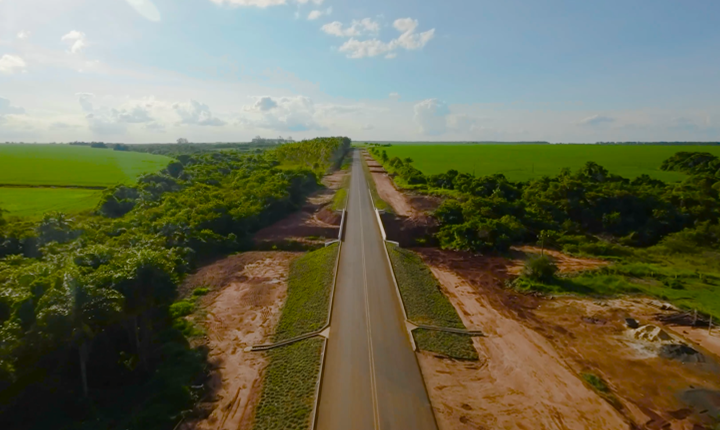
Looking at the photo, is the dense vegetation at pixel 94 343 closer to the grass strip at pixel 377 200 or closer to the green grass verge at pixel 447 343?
the green grass verge at pixel 447 343

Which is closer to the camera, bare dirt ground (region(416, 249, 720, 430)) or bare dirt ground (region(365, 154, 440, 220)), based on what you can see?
bare dirt ground (region(416, 249, 720, 430))

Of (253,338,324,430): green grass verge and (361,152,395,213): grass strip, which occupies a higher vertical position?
(361,152,395,213): grass strip

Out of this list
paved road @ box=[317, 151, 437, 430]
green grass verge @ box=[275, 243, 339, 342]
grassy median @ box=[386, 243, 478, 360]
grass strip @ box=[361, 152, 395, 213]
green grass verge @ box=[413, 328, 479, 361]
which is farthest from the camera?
grass strip @ box=[361, 152, 395, 213]

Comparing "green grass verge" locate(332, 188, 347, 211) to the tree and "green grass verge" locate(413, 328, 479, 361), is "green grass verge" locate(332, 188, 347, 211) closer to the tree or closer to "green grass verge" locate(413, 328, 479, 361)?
"green grass verge" locate(413, 328, 479, 361)

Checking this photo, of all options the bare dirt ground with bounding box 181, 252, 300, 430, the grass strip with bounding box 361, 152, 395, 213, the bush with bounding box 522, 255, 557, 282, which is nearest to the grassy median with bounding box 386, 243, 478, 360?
the bush with bounding box 522, 255, 557, 282

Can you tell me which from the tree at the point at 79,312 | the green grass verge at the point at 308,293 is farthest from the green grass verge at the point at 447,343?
the tree at the point at 79,312

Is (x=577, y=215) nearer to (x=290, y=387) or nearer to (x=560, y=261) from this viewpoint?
(x=560, y=261)

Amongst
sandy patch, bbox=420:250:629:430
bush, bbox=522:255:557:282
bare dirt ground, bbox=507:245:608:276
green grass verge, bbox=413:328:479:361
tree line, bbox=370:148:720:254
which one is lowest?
sandy patch, bbox=420:250:629:430
